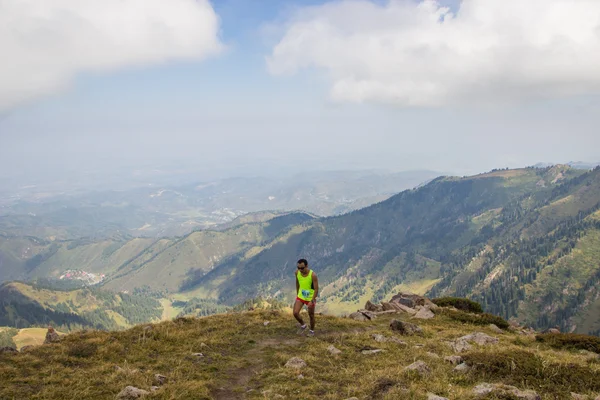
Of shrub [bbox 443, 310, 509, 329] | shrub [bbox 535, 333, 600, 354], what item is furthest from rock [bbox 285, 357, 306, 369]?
shrub [bbox 443, 310, 509, 329]

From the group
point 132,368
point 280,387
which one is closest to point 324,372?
point 280,387

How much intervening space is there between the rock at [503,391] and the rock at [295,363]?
329 inches

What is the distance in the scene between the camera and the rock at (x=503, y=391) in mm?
12945

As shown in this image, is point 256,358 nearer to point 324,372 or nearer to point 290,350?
point 290,350

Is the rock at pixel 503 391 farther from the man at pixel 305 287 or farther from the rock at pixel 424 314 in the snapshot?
the rock at pixel 424 314

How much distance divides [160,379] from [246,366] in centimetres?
476

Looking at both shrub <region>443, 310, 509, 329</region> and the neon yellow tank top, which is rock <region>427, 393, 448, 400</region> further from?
shrub <region>443, 310, 509, 329</region>

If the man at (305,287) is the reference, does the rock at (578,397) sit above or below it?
below

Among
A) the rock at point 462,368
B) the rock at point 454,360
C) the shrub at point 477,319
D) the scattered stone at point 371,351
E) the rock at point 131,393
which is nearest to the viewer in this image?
the rock at point 131,393

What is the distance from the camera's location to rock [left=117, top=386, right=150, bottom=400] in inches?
559

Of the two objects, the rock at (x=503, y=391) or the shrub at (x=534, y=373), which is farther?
the shrub at (x=534, y=373)

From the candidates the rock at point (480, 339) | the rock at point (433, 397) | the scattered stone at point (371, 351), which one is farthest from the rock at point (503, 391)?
the rock at point (480, 339)

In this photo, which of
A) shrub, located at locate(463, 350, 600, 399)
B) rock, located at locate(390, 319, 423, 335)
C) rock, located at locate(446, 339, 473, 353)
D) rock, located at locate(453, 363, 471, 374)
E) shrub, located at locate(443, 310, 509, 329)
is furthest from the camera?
shrub, located at locate(443, 310, 509, 329)

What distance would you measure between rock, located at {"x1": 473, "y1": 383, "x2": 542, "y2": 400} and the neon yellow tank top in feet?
38.0
